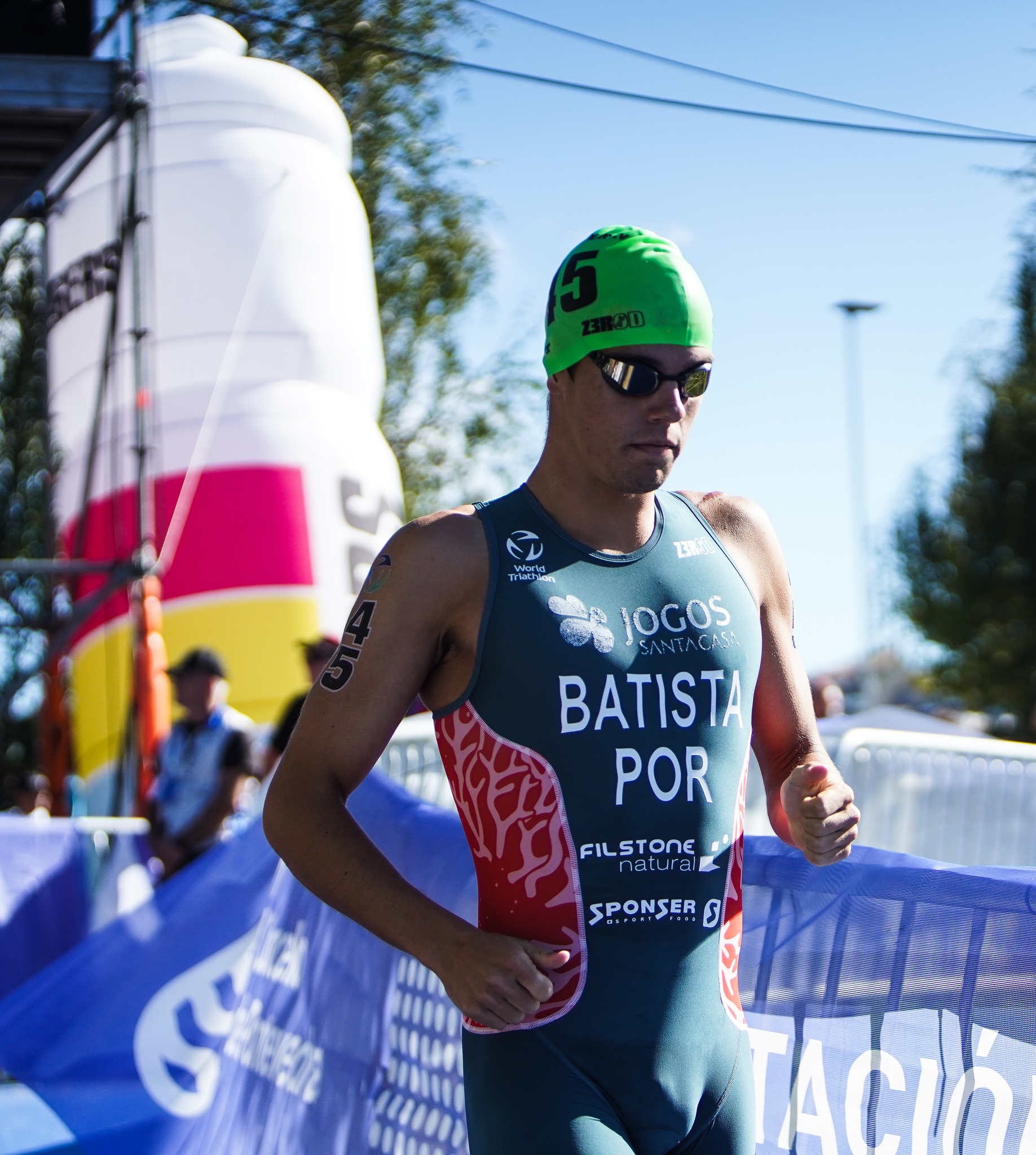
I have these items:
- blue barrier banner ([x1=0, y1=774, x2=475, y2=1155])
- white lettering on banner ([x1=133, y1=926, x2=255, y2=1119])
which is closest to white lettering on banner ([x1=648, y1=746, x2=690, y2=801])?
blue barrier banner ([x1=0, y1=774, x2=475, y2=1155])

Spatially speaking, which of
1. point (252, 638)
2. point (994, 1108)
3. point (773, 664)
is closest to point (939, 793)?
point (252, 638)

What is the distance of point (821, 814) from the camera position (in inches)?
81.6

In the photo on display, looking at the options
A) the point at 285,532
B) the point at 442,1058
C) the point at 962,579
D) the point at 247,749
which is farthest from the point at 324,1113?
the point at 962,579

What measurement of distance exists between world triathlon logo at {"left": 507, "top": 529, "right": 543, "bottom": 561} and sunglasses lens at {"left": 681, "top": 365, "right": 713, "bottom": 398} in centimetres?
31

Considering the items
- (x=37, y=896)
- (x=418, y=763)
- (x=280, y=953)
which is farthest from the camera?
(x=418, y=763)

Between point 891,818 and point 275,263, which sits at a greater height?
point 275,263

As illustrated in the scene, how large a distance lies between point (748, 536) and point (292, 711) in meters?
4.91

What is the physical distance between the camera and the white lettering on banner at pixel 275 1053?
3.86 metres

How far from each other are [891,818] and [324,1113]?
14.4 ft

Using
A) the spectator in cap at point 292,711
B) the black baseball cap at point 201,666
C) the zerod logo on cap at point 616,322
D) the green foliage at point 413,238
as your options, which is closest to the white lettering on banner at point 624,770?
the zerod logo on cap at point 616,322

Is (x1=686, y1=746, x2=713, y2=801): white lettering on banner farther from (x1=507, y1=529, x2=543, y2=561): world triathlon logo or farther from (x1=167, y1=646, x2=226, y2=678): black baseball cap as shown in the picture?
(x1=167, y1=646, x2=226, y2=678): black baseball cap

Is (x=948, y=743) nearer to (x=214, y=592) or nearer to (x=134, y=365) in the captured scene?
(x=214, y=592)

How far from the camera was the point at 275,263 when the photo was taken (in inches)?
413

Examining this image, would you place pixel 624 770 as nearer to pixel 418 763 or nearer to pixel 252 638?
pixel 418 763
